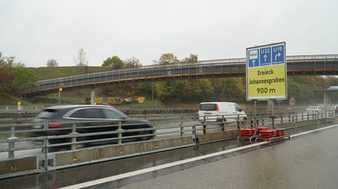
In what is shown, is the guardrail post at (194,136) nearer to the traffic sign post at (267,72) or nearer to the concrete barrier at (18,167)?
the traffic sign post at (267,72)

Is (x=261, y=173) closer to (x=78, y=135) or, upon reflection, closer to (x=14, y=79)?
(x=78, y=135)

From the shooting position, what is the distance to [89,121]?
10.8m

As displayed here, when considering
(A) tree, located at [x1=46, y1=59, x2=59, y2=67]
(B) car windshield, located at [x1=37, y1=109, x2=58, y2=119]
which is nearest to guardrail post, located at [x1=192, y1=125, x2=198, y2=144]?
(B) car windshield, located at [x1=37, y1=109, x2=58, y2=119]

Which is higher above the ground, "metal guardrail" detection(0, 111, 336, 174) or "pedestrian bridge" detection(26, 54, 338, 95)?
"pedestrian bridge" detection(26, 54, 338, 95)

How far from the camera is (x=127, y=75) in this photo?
75.5m

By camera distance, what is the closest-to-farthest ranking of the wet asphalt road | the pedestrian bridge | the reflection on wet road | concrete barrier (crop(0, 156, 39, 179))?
1. the wet asphalt road
2. the reflection on wet road
3. concrete barrier (crop(0, 156, 39, 179))
4. the pedestrian bridge

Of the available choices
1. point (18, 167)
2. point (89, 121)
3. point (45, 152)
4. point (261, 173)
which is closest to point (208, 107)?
point (89, 121)

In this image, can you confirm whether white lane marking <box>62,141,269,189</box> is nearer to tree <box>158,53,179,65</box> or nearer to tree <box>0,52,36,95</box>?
tree <box>0,52,36,95</box>

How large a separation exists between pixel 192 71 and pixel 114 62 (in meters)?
57.4

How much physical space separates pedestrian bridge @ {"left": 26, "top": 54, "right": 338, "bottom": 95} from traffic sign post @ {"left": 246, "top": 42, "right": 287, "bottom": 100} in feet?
152

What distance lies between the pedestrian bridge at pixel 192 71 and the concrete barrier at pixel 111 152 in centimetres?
5195

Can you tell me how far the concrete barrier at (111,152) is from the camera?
9.03 m

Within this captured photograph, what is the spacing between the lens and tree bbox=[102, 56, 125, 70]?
114 m

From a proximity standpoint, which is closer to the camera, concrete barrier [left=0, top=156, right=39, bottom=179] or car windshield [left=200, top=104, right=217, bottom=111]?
concrete barrier [left=0, top=156, right=39, bottom=179]
